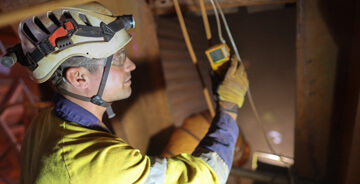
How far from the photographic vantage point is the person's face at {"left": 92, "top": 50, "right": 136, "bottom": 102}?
1.45 meters

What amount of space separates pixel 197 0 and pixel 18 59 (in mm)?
1381

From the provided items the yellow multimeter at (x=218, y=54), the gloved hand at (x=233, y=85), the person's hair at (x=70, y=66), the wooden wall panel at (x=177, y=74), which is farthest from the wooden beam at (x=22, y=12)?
the wooden wall panel at (x=177, y=74)

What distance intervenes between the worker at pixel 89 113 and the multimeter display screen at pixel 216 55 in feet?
0.37

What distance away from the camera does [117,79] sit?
148 centimetres

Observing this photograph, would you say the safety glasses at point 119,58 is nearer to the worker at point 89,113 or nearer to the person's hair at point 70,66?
the worker at point 89,113

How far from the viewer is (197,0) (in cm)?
173

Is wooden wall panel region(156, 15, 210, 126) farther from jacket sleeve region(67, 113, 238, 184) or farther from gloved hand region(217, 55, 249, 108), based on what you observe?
jacket sleeve region(67, 113, 238, 184)

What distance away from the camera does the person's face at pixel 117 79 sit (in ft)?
4.74

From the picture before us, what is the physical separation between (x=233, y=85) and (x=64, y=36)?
1.21 meters

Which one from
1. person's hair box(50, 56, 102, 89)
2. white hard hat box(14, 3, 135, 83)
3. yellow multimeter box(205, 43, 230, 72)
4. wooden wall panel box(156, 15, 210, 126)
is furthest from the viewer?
wooden wall panel box(156, 15, 210, 126)

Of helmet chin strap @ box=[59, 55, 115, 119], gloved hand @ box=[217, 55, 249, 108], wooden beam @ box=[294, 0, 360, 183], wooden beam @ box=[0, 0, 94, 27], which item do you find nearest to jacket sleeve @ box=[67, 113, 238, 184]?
helmet chin strap @ box=[59, 55, 115, 119]

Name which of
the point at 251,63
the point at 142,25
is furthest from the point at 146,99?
the point at 251,63

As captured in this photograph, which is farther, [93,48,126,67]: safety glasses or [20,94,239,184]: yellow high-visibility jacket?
[93,48,126,67]: safety glasses

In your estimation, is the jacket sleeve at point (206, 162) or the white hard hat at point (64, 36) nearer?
the jacket sleeve at point (206, 162)
